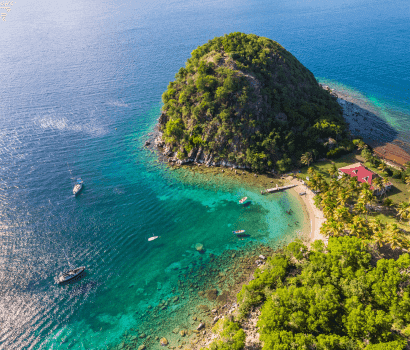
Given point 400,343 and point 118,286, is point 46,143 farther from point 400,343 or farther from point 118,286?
A: point 400,343

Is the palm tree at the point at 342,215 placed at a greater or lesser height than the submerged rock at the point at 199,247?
greater

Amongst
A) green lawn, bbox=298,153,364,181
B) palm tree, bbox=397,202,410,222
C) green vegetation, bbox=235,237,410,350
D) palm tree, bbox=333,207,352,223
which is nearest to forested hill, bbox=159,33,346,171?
green lawn, bbox=298,153,364,181

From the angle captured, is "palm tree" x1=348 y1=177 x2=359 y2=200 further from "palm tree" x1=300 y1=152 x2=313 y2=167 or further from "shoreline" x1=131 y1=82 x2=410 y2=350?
"palm tree" x1=300 y1=152 x2=313 y2=167

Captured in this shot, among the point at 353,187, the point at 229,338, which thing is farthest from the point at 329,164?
the point at 229,338

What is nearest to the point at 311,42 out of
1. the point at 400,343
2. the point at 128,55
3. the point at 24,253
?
the point at 128,55

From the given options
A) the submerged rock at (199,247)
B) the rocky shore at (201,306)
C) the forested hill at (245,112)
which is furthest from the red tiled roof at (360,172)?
the submerged rock at (199,247)

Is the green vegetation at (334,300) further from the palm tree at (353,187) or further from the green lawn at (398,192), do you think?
the green lawn at (398,192)
